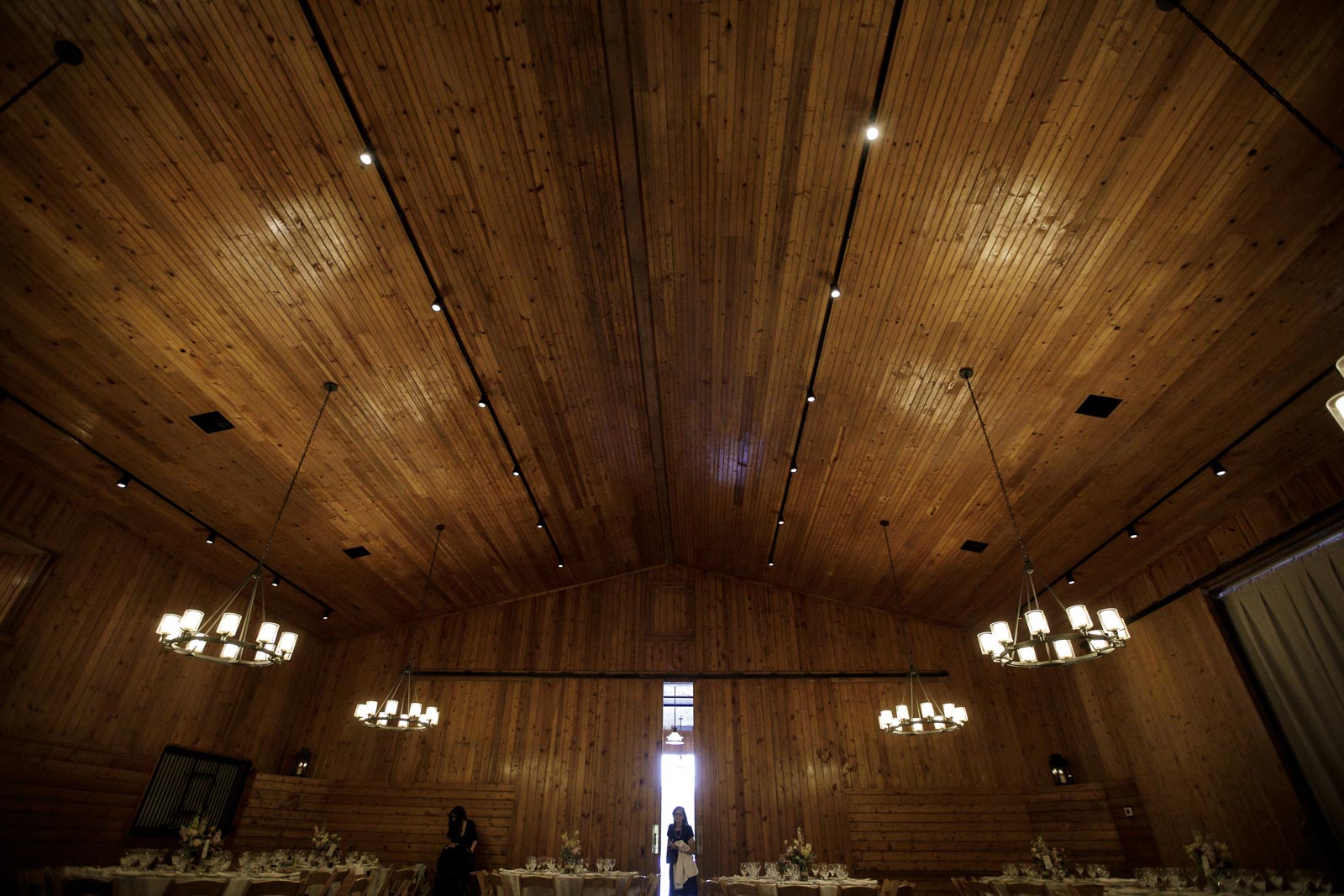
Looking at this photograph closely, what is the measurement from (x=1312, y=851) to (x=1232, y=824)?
874mm

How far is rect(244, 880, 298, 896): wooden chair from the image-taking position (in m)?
4.41

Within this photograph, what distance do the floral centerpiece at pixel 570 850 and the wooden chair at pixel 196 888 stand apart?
15.5ft

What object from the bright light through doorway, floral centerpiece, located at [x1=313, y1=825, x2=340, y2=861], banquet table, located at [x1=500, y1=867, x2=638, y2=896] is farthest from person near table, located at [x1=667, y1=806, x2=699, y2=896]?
floral centerpiece, located at [x1=313, y1=825, x2=340, y2=861]

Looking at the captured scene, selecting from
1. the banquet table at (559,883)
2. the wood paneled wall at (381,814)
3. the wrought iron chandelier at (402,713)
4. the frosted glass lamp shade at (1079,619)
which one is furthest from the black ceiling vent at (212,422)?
the frosted glass lamp shade at (1079,619)

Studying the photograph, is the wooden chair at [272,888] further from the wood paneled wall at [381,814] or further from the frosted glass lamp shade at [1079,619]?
the wood paneled wall at [381,814]

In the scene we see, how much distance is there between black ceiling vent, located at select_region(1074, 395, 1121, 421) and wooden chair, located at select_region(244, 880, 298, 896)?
776 centimetres

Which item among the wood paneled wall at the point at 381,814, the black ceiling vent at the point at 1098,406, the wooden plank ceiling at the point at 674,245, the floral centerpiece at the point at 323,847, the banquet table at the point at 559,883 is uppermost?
the wooden plank ceiling at the point at 674,245

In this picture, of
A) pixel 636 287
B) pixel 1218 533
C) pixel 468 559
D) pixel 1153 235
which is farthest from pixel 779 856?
pixel 1153 235

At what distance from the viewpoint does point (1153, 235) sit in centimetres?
474

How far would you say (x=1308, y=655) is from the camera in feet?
21.0

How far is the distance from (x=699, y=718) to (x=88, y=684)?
8.28 metres

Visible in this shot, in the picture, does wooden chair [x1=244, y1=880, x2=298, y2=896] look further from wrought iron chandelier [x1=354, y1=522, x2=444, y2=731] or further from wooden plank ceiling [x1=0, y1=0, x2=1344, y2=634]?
wooden plank ceiling [x1=0, y1=0, x2=1344, y2=634]

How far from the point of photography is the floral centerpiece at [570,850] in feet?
26.6

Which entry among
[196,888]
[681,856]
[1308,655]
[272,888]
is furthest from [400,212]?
[1308,655]
